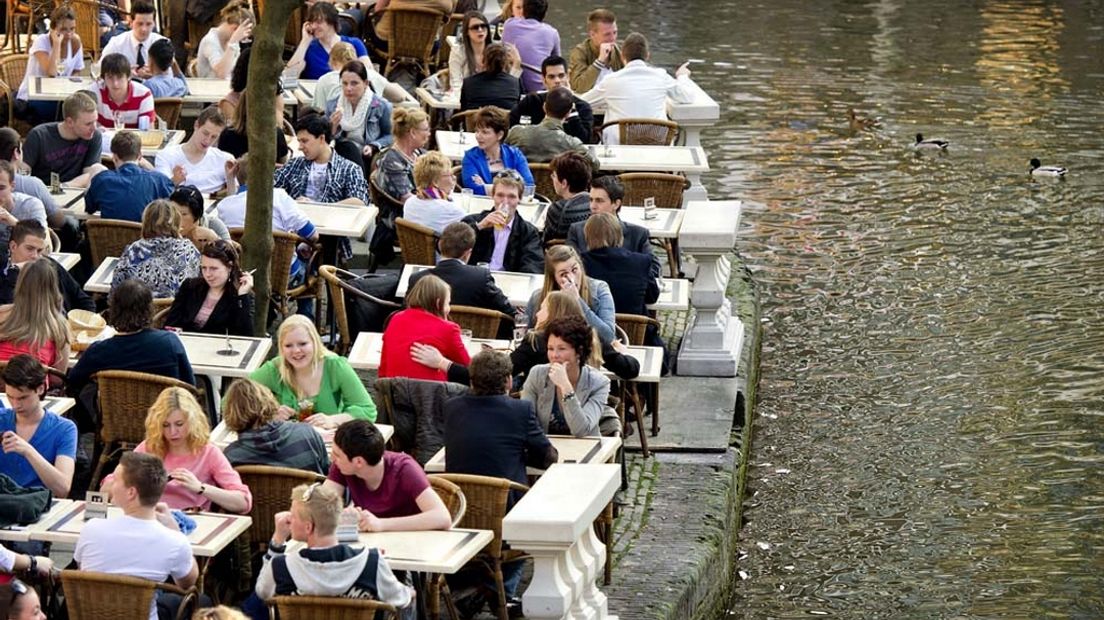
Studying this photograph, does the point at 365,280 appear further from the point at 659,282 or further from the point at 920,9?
the point at 920,9

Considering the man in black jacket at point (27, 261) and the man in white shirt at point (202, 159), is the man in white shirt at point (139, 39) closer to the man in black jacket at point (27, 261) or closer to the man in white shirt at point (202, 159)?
the man in white shirt at point (202, 159)

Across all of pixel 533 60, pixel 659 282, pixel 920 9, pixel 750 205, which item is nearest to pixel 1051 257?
pixel 750 205

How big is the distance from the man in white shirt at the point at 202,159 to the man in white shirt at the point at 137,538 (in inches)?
214

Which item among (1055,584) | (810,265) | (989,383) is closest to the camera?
(1055,584)

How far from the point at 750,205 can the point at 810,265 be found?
2.09 metres

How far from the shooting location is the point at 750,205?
18859mm

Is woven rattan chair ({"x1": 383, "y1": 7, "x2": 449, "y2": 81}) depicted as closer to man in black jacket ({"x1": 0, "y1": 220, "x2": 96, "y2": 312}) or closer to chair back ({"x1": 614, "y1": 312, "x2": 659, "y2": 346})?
chair back ({"x1": 614, "y1": 312, "x2": 659, "y2": 346})

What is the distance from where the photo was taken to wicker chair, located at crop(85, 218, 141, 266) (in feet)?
37.6

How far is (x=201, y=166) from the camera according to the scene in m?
12.8

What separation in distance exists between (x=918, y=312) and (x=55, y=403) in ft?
26.0

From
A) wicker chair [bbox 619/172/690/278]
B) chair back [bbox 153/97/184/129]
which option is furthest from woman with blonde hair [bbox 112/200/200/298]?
chair back [bbox 153/97/184/129]

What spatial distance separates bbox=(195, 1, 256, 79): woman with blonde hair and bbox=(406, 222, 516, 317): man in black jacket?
618cm

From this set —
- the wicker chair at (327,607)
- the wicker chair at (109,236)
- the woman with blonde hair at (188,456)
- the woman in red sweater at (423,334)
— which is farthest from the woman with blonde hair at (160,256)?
the wicker chair at (327,607)

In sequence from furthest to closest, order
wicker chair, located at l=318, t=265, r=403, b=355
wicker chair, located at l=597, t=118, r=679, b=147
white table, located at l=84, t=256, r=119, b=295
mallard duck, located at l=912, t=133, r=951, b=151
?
mallard duck, located at l=912, t=133, r=951, b=151 → wicker chair, located at l=597, t=118, r=679, b=147 → wicker chair, located at l=318, t=265, r=403, b=355 → white table, located at l=84, t=256, r=119, b=295
